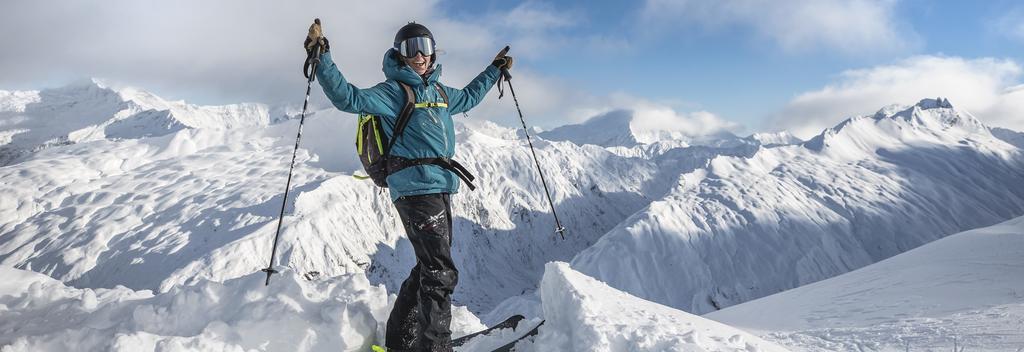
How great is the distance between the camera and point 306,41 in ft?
15.9

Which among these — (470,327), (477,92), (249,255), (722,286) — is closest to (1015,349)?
(470,327)

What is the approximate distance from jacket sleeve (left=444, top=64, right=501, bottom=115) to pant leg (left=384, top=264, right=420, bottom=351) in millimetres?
2174

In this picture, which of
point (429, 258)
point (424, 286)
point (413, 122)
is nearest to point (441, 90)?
point (413, 122)

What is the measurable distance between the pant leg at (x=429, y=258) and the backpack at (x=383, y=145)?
38 cm

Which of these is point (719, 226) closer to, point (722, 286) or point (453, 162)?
point (722, 286)

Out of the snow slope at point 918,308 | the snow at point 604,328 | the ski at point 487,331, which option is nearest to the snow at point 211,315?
the ski at point 487,331

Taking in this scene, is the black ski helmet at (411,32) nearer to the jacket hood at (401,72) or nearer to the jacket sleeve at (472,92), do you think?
the jacket hood at (401,72)

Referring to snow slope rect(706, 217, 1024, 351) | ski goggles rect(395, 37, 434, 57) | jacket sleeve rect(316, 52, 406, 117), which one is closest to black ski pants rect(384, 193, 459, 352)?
jacket sleeve rect(316, 52, 406, 117)

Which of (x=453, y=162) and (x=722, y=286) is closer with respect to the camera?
(x=453, y=162)

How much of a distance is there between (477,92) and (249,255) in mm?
162916

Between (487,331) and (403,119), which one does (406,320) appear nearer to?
(487,331)

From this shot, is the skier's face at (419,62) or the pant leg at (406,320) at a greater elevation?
the skier's face at (419,62)

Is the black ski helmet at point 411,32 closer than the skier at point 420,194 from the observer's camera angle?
No

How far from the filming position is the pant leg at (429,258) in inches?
207
